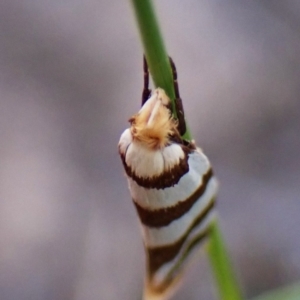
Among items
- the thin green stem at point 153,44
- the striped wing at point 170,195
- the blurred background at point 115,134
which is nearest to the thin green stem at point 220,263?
the striped wing at point 170,195

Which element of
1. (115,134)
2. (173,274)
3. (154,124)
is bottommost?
(173,274)

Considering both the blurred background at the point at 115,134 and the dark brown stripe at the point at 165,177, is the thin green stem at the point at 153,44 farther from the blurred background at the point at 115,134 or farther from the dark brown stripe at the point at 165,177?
the blurred background at the point at 115,134

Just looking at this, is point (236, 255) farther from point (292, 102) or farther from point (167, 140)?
point (167, 140)

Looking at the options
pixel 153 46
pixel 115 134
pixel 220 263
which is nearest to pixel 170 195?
pixel 220 263

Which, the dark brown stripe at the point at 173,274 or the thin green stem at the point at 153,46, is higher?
the thin green stem at the point at 153,46

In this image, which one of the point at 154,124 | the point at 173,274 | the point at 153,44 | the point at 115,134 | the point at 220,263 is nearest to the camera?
the point at 153,44

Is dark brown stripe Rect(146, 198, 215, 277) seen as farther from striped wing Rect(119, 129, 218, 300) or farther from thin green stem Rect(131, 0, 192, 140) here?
thin green stem Rect(131, 0, 192, 140)

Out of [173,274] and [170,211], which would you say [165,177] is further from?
[173,274]
